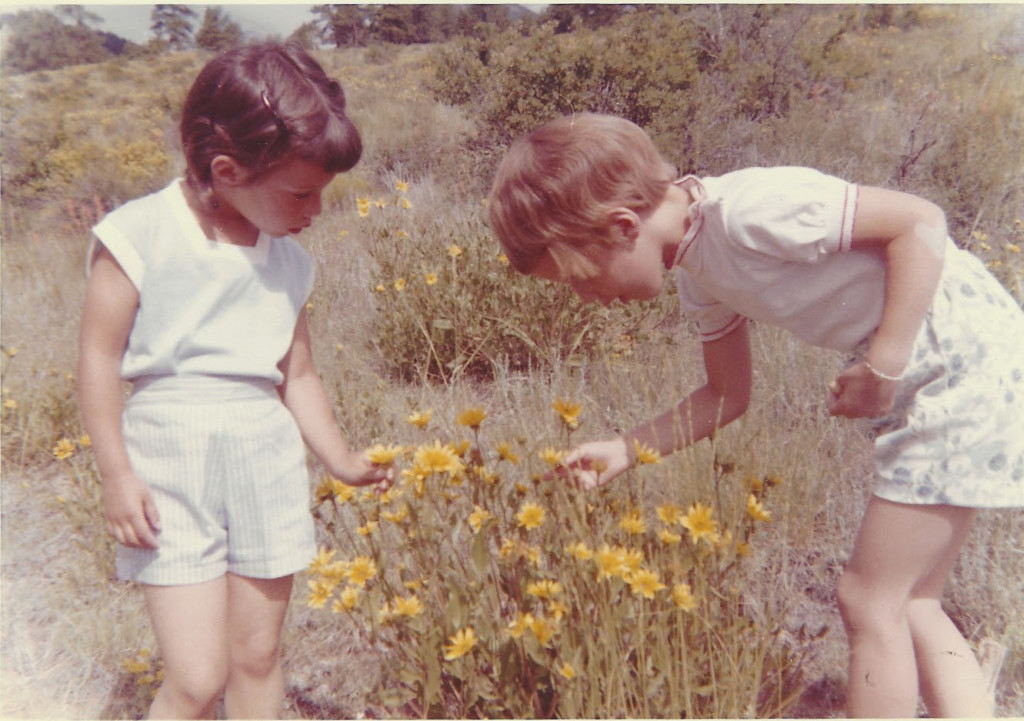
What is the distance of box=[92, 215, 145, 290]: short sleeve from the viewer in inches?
52.9

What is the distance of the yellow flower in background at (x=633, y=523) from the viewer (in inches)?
50.4

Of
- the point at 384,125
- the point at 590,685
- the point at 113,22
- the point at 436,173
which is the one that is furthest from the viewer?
the point at 384,125

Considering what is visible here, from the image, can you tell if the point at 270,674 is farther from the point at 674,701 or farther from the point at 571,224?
the point at 571,224

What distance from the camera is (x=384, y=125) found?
1002 cm

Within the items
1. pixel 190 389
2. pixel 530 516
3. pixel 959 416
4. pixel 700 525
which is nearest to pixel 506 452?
pixel 530 516

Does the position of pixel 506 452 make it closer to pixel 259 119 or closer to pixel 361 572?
pixel 361 572

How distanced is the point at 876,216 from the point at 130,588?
2.26 meters

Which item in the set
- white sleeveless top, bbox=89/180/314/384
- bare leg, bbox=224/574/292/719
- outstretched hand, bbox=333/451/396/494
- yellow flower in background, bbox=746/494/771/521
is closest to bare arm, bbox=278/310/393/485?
outstretched hand, bbox=333/451/396/494

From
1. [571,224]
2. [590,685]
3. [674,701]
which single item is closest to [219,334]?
[571,224]

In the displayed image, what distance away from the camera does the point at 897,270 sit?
51.6 inches

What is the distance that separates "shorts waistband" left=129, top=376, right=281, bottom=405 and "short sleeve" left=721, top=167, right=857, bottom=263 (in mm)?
1001

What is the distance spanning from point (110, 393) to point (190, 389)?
5.3 inches

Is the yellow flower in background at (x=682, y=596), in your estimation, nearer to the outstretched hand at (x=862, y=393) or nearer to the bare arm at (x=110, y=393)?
the outstretched hand at (x=862, y=393)

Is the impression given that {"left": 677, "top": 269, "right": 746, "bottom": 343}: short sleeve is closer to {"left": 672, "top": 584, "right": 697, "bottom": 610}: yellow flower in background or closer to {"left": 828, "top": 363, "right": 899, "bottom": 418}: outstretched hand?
{"left": 828, "top": 363, "right": 899, "bottom": 418}: outstretched hand
